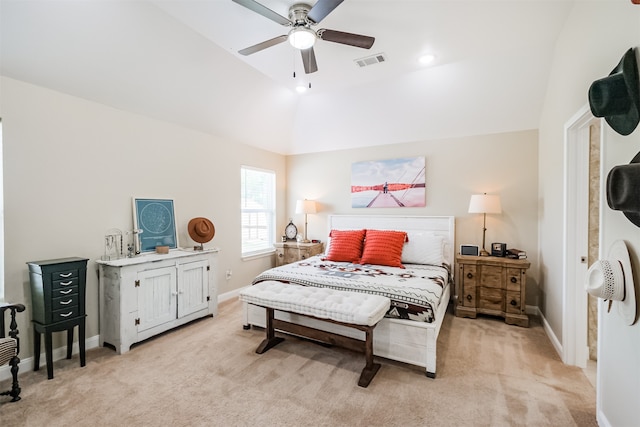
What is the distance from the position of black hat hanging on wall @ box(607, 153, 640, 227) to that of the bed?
1451 millimetres

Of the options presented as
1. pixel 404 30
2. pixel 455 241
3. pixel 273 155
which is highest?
pixel 404 30

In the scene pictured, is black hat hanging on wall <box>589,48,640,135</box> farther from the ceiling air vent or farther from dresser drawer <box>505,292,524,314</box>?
dresser drawer <box>505,292,524,314</box>

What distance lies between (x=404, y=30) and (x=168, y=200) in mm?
3202

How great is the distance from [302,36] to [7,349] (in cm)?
300

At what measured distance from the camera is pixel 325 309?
2.37 metres

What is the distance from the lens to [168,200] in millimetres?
3576

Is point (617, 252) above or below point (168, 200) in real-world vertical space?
below

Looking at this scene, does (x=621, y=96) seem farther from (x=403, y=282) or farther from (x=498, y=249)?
(x=498, y=249)

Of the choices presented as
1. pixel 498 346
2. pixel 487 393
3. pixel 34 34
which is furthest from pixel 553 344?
pixel 34 34

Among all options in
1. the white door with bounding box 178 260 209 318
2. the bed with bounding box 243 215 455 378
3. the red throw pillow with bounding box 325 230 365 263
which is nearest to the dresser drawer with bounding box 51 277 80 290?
the white door with bounding box 178 260 209 318

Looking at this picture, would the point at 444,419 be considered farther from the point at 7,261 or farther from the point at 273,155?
the point at 273,155

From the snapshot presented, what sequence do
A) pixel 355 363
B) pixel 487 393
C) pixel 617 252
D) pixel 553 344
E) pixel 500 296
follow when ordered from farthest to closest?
pixel 500 296
pixel 553 344
pixel 355 363
pixel 487 393
pixel 617 252

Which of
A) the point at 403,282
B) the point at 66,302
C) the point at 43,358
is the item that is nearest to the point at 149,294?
the point at 66,302

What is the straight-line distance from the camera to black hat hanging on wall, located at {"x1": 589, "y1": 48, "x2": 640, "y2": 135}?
4.54 feet
